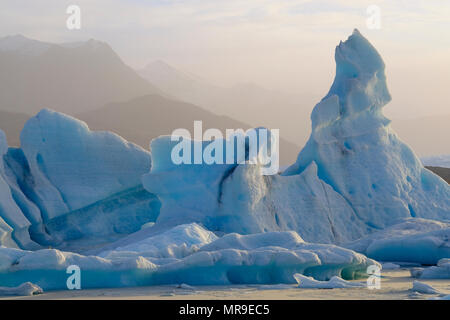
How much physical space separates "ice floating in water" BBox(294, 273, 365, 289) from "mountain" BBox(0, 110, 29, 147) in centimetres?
7743

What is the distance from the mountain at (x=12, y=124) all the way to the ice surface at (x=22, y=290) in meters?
76.9

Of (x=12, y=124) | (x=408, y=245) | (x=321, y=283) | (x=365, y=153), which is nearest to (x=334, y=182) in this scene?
(x=365, y=153)

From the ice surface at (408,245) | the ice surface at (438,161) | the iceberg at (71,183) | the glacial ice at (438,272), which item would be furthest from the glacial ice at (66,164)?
the ice surface at (438,161)

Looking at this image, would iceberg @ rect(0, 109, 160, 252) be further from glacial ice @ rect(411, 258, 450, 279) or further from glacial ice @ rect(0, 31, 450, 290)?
glacial ice @ rect(411, 258, 450, 279)

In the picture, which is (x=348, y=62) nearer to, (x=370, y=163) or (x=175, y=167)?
(x=370, y=163)

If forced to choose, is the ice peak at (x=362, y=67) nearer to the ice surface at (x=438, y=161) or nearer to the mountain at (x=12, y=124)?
the ice surface at (x=438, y=161)

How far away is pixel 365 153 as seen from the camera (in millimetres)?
19078

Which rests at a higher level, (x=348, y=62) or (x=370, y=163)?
(x=348, y=62)

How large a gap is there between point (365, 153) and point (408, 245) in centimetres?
478

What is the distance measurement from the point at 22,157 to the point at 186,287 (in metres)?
11.8

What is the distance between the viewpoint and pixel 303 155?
19297 mm

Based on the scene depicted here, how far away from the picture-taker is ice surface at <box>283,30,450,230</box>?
18.6 metres

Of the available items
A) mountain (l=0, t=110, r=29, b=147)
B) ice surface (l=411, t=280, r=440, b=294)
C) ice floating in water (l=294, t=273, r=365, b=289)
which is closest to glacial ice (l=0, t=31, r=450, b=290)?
ice floating in water (l=294, t=273, r=365, b=289)
